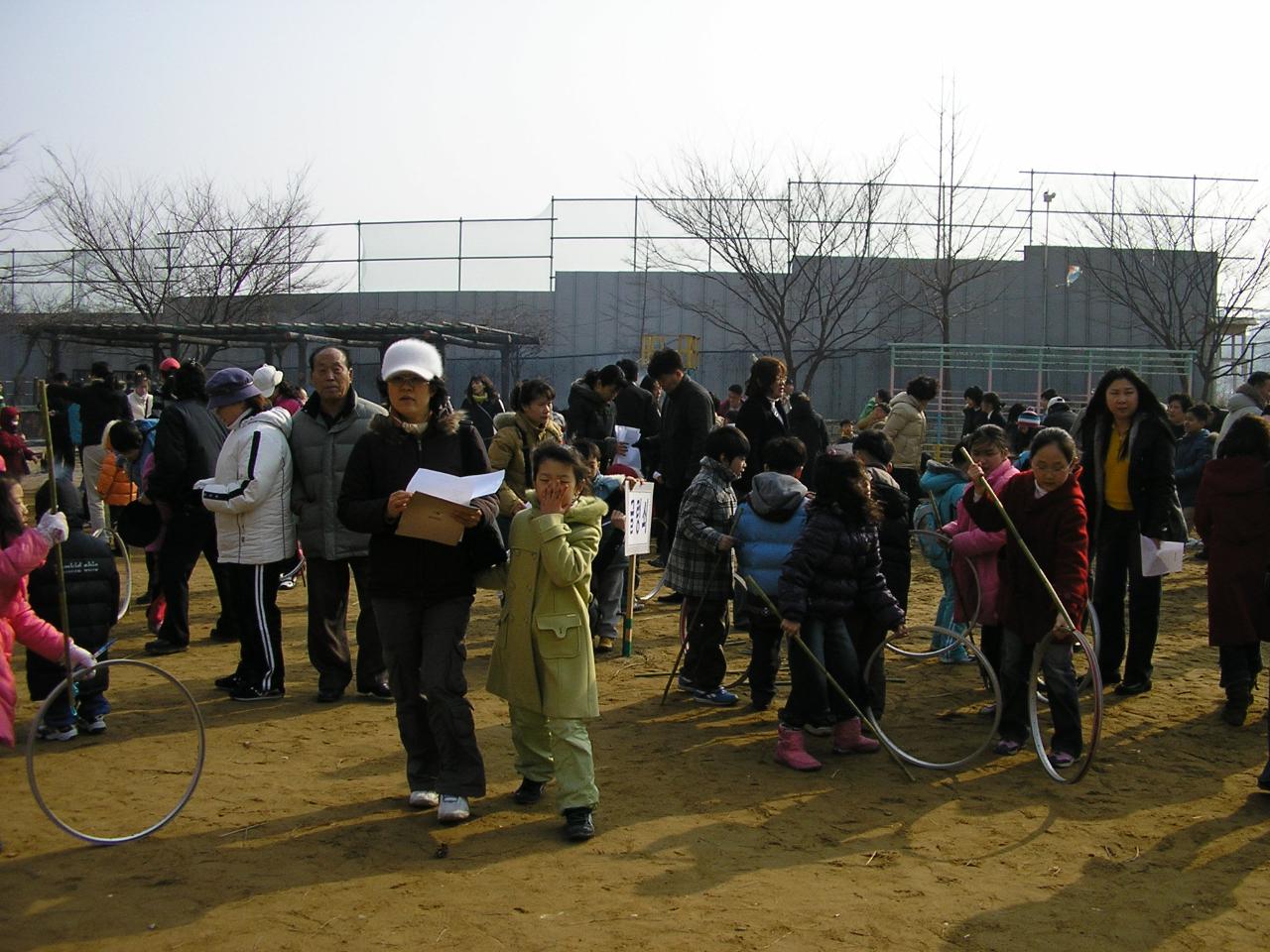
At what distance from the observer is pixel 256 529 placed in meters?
7.31

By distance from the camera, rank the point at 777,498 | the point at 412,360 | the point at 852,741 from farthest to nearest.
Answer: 1. the point at 777,498
2. the point at 852,741
3. the point at 412,360

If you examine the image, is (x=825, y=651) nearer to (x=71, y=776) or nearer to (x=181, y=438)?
(x=71, y=776)

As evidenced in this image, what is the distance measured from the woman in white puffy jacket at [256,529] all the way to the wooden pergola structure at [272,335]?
14.8 m

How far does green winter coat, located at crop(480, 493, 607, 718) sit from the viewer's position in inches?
206

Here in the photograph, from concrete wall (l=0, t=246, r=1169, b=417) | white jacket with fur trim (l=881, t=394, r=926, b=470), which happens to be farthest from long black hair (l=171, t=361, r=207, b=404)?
concrete wall (l=0, t=246, r=1169, b=417)

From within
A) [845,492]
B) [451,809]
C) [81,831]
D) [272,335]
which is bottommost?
[81,831]

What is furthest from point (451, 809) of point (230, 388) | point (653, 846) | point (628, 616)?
point (230, 388)

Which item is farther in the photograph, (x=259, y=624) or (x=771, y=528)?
(x=259, y=624)

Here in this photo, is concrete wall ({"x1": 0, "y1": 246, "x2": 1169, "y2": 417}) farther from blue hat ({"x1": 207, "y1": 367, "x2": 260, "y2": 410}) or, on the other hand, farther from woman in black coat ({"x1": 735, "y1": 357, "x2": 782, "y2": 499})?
blue hat ({"x1": 207, "y1": 367, "x2": 260, "y2": 410})

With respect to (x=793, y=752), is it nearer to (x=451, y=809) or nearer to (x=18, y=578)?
(x=451, y=809)

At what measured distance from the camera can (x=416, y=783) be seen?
5.55m

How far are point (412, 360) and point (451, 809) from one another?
1.91 metres

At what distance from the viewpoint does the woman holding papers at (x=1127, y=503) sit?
739 centimetres

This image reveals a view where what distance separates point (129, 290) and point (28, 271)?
5472 millimetres
